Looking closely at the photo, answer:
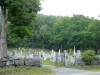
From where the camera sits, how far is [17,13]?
80.6 feet

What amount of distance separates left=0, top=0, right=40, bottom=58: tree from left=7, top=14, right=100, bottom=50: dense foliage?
43.2 m

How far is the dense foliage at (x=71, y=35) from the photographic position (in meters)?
72.8

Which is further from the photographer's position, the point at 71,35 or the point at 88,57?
the point at 71,35

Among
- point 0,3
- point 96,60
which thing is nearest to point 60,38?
point 96,60

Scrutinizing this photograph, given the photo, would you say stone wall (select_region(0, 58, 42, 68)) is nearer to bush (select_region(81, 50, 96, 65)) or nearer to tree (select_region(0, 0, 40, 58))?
tree (select_region(0, 0, 40, 58))

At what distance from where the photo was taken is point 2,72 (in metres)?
19.1

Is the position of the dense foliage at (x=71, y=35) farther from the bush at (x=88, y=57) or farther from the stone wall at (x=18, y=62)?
the stone wall at (x=18, y=62)

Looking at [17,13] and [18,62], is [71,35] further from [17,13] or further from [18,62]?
[18,62]

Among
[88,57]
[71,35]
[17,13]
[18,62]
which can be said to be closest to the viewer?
[18,62]

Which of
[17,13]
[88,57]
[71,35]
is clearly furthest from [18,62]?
[71,35]

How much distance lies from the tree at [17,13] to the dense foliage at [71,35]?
43162 millimetres

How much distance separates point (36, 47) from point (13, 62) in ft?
238

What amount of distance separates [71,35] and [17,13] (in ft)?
190

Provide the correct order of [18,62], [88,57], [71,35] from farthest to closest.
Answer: [71,35], [88,57], [18,62]
